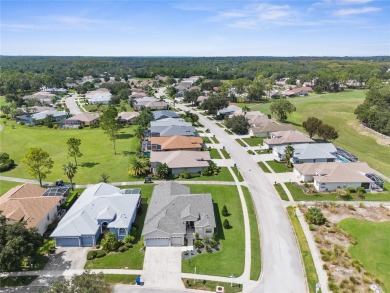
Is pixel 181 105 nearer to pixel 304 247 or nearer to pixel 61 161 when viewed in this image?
pixel 61 161

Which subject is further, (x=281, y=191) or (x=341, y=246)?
(x=281, y=191)

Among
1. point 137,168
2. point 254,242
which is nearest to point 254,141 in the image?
point 137,168

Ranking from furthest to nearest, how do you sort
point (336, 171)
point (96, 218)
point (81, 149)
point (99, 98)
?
point (99, 98) → point (81, 149) → point (336, 171) → point (96, 218)

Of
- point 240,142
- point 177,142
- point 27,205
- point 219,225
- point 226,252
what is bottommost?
point 226,252

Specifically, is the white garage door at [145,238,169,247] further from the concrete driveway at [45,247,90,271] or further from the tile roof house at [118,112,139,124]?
the tile roof house at [118,112,139,124]

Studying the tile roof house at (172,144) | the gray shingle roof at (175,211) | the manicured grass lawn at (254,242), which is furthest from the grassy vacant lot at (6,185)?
the manicured grass lawn at (254,242)

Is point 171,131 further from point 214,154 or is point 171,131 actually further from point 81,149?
point 81,149

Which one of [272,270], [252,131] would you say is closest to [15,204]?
[272,270]
